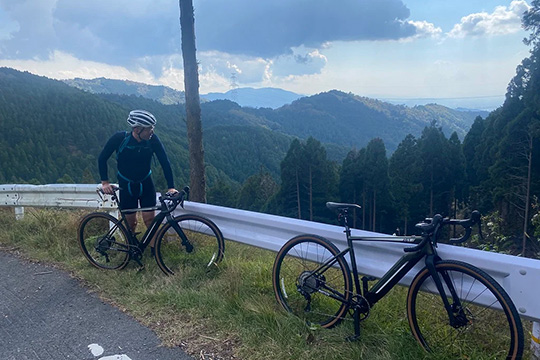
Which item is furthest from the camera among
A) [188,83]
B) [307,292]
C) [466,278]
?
[188,83]

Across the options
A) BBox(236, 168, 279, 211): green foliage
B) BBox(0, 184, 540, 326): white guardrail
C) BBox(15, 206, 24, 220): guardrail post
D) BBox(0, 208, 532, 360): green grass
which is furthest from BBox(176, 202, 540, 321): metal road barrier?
BBox(236, 168, 279, 211): green foliage

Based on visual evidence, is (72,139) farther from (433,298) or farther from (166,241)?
(433,298)

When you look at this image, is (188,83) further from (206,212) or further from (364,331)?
(364,331)

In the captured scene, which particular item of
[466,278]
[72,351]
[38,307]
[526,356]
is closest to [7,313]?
[38,307]

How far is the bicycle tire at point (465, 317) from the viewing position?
2566 mm

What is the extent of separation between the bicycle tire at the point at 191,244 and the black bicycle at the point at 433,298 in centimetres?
132

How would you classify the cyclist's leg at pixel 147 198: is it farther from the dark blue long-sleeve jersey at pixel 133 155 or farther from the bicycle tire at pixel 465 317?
the bicycle tire at pixel 465 317

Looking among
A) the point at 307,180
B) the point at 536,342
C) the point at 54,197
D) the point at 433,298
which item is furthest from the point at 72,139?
the point at 536,342

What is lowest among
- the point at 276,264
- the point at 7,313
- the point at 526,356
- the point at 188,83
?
the point at 7,313

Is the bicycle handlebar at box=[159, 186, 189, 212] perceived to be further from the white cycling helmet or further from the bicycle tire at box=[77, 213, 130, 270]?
the white cycling helmet

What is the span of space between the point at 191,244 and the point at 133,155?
1279 mm

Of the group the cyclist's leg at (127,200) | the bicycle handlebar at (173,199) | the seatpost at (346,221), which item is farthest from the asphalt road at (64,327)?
the seatpost at (346,221)

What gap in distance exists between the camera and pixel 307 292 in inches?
136

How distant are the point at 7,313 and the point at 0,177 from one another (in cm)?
12314
